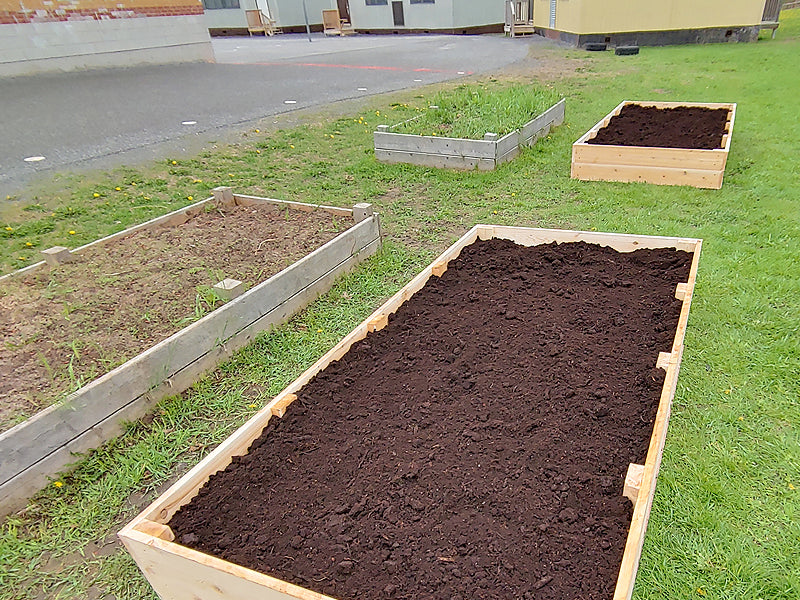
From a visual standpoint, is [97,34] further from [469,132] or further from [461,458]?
[461,458]

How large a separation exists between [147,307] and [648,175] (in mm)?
4744

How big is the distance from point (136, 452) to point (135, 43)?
46.3 ft

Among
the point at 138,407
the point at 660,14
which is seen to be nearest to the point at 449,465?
the point at 138,407

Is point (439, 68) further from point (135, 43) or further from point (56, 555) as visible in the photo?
point (56, 555)

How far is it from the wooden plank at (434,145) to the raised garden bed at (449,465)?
3094 millimetres

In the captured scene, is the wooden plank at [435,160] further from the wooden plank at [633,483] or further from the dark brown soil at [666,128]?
the wooden plank at [633,483]

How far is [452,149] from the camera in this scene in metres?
5.94

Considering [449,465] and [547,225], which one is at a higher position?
[449,465]

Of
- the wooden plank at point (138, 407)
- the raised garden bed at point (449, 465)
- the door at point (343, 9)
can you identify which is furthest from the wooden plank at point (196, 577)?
the door at point (343, 9)

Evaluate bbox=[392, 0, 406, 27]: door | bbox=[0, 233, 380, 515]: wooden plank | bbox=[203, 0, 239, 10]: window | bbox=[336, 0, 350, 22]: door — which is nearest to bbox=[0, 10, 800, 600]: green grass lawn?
bbox=[0, 233, 380, 515]: wooden plank

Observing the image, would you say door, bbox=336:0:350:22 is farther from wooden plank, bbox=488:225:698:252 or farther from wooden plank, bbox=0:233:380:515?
wooden plank, bbox=0:233:380:515

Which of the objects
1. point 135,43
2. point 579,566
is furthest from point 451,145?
point 135,43

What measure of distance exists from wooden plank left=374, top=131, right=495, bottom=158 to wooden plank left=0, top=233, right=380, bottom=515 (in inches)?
110

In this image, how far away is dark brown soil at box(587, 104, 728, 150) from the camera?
5.59m
